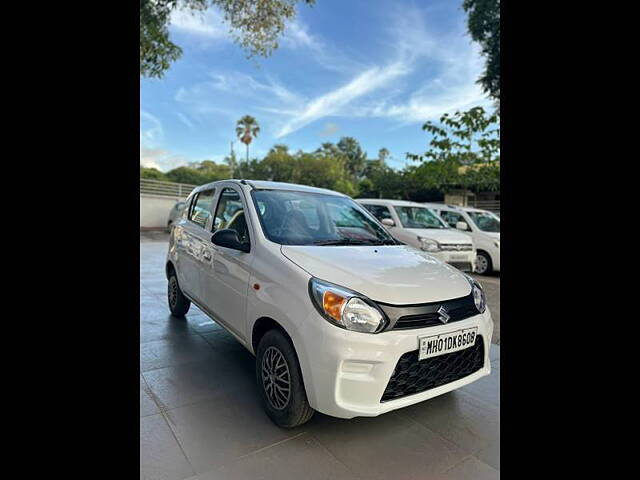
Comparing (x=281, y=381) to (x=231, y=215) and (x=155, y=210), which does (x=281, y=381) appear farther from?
(x=155, y=210)

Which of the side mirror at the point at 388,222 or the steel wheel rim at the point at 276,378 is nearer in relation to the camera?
the steel wheel rim at the point at 276,378

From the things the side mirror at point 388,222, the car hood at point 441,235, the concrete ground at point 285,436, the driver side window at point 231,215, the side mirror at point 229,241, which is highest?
the driver side window at point 231,215

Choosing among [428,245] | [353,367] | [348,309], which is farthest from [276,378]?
[428,245]

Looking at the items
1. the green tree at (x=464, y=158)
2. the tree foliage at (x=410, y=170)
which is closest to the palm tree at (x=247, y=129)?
the tree foliage at (x=410, y=170)

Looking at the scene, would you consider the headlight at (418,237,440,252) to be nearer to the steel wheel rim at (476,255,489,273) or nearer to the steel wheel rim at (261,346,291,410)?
the steel wheel rim at (476,255,489,273)

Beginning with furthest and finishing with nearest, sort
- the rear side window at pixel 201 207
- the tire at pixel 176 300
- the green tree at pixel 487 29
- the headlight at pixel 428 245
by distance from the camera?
1. the green tree at pixel 487 29
2. the headlight at pixel 428 245
3. the tire at pixel 176 300
4. the rear side window at pixel 201 207

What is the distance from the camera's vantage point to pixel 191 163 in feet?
105

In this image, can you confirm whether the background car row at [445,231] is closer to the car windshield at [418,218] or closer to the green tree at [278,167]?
the car windshield at [418,218]

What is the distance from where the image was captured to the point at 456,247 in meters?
6.96

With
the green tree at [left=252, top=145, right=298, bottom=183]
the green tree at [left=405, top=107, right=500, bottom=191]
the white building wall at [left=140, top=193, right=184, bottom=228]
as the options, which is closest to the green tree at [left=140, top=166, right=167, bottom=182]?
the green tree at [left=252, top=145, right=298, bottom=183]

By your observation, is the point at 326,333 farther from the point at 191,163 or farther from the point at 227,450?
the point at 191,163

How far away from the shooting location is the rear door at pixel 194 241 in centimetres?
349

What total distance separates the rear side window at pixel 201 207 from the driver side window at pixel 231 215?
20 centimetres
